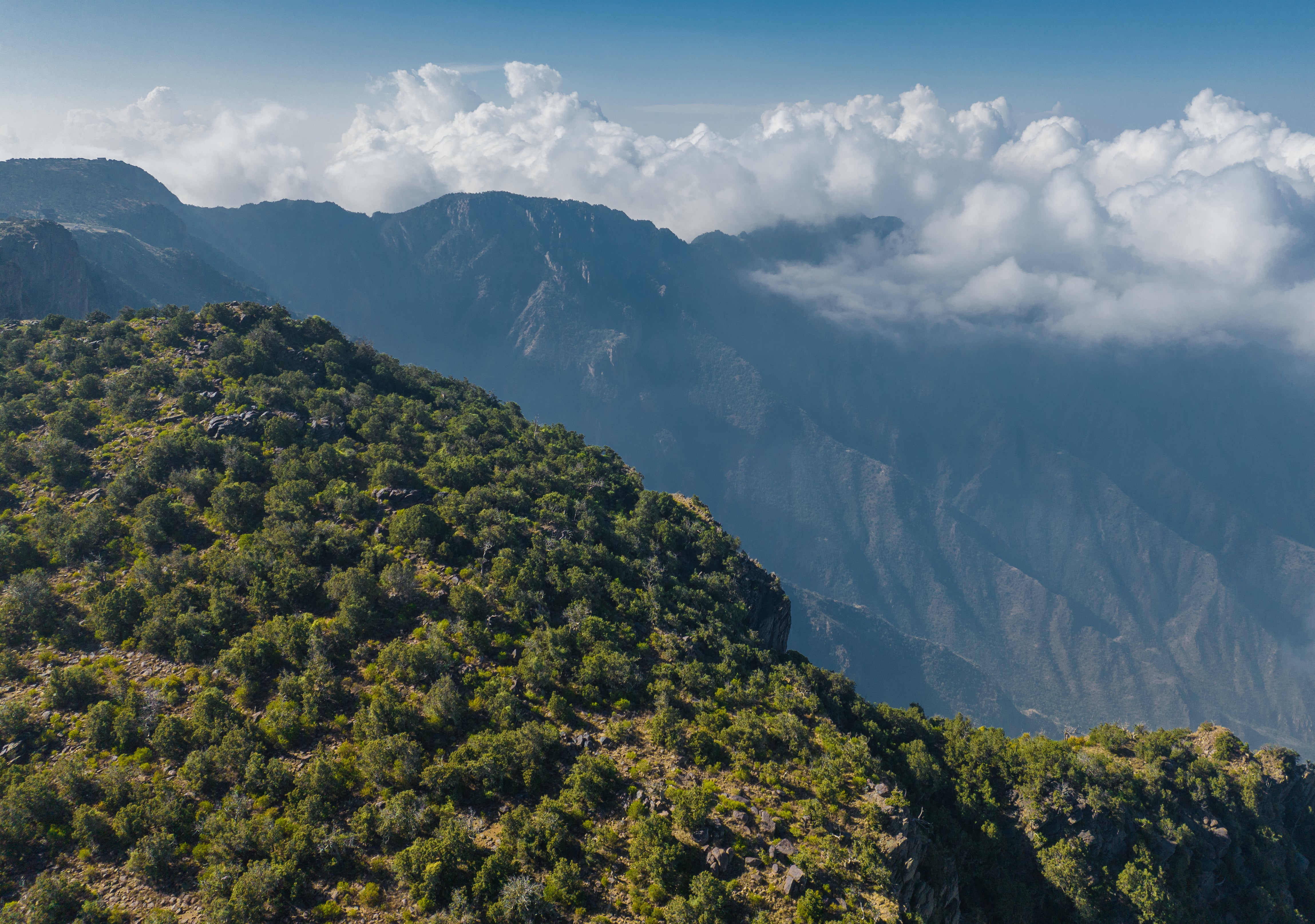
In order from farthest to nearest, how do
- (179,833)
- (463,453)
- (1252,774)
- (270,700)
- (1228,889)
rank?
(463,453), (1252,774), (1228,889), (270,700), (179,833)

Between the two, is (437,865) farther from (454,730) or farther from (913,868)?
(913,868)

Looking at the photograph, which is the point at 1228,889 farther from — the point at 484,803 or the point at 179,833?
the point at 179,833

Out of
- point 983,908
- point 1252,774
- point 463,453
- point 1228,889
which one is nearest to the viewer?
point 983,908

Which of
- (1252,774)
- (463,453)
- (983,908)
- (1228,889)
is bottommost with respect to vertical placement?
(1228,889)

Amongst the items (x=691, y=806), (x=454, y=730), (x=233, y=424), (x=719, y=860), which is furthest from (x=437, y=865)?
(x=233, y=424)

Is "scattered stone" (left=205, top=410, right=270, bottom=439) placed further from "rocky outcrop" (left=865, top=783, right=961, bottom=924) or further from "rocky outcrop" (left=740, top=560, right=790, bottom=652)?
"rocky outcrop" (left=865, top=783, right=961, bottom=924)

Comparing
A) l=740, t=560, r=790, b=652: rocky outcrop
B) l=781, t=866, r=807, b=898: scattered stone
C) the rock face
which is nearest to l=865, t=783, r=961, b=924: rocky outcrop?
l=781, t=866, r=807, b=898: scattered stone

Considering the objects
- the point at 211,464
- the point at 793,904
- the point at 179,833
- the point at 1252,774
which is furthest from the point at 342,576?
the point at 1252,774

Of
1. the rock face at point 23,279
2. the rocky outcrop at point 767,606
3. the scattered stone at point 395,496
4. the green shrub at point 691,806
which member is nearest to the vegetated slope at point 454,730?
the green shrub at point 691,806

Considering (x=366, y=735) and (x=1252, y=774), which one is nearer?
(x=366, y=735)
